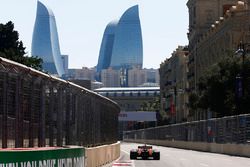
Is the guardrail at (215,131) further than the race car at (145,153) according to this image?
Yes

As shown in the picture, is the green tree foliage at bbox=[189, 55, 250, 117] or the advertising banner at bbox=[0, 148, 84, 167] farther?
the green tree foliage at bbox=[189, 55, 250, 117]

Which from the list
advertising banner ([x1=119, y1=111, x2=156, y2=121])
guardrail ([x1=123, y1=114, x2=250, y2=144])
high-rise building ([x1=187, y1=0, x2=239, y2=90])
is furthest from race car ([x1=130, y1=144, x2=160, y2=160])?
advertising banner ([x1=119, y1=111, x2=156, y2=121])

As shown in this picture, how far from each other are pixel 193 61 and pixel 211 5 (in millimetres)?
12428

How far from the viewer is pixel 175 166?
34000 millimetres

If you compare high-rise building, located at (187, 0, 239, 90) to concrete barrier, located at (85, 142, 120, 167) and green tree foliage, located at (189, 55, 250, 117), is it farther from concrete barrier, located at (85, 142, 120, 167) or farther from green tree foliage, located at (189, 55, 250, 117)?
concrete barrier, located at (85, 142, 120, 167)

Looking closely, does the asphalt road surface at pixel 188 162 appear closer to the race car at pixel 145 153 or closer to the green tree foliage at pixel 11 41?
the race car at pixel 145 153

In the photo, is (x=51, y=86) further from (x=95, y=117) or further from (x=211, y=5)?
(x=211, y=5)

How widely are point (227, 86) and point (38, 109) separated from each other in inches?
2520

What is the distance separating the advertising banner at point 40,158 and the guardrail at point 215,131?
36.8m

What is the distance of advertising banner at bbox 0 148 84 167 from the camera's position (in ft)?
31.8

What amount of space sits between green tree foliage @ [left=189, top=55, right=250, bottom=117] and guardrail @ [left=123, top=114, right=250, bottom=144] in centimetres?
404

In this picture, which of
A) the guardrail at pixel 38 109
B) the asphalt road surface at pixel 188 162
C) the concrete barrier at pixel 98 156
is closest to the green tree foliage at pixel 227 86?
the asphalt road surface at pixel 188 162

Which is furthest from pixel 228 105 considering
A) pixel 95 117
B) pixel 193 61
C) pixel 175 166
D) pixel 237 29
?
pixel 193 61

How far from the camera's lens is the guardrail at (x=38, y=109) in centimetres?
1227
